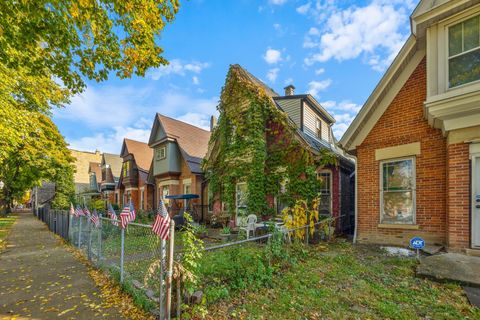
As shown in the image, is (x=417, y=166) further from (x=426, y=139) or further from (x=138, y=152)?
(x=138, y=152)

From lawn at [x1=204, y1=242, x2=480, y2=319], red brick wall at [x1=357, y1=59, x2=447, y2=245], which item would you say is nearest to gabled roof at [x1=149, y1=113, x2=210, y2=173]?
red brick wall at [x1=357, y1=59, x2=447, y2=245]

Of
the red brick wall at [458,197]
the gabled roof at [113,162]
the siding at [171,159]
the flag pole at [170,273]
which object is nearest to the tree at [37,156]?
the siding at [171,159]

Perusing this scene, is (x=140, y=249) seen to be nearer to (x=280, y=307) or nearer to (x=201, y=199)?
(x=280, y=307)

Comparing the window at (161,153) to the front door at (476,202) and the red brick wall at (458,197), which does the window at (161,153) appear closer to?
the red brick wall at (458,197)

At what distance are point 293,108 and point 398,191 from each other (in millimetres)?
7276

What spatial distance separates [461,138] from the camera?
6590mm

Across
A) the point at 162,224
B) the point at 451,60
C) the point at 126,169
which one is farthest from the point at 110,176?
the point at 451,60

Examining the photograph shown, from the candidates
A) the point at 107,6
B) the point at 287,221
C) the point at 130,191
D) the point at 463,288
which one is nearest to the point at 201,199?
the point at 287,221

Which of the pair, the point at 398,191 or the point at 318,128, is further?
the point at 318,128

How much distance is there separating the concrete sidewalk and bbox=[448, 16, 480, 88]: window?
31.5 feet

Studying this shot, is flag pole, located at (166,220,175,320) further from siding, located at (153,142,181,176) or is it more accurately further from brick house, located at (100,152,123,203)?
brick house, located at (100,152,123,203)

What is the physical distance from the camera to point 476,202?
6.28 meters

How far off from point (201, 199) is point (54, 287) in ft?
39.3

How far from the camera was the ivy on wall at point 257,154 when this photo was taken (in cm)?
1139
